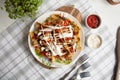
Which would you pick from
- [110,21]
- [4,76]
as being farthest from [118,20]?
[4,76]

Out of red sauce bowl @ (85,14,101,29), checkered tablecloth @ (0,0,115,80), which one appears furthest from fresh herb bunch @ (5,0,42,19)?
red sauce bowl @ (85,14,101,29)

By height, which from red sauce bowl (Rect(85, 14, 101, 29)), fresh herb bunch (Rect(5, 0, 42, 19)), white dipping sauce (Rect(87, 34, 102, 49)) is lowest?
white dipping sauce (Rect(87, 34, 102, 49))

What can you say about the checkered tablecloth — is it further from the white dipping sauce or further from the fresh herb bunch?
the fresh herb bunch

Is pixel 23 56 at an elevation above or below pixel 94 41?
above

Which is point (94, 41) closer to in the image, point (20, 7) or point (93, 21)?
point (93, 21)

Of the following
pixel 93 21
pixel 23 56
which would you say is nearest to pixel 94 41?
pixel 93 21
